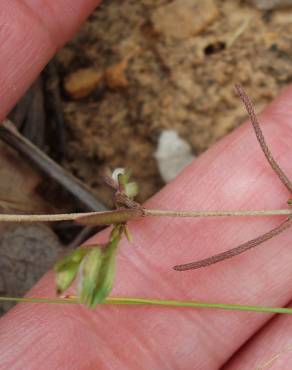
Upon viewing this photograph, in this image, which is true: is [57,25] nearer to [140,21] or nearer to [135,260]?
[140,21]

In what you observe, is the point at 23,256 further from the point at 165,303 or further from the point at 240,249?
the point at 240,249

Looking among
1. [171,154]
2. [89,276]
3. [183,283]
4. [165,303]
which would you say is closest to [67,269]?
[89,276]

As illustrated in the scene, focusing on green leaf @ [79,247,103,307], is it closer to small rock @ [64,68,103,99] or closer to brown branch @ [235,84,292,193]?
brown branch @ [235,84,292,193]

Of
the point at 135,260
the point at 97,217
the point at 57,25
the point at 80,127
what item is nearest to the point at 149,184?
the point at 80,127

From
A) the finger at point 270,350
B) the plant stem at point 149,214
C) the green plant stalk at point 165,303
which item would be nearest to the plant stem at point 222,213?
the plant stem at point 149,214

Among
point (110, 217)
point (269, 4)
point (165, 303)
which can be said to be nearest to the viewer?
point (110, 217)

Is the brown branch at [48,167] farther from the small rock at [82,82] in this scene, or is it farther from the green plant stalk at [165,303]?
the green plant stalk at [165,303]
